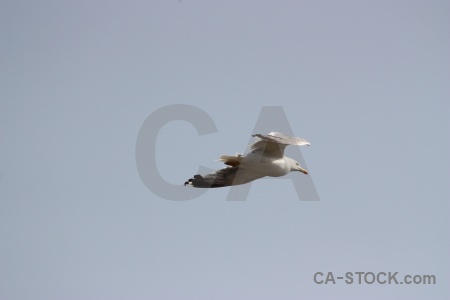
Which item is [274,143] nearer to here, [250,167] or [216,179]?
[250,167]

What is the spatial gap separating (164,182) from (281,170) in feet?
13.4

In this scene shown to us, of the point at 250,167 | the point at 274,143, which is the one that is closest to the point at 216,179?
the point at 250,167

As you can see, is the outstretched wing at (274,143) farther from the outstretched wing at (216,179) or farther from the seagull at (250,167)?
the outstretched wing at (216,179)

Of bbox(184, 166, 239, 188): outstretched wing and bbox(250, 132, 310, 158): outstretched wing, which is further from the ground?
bbox(250, 132, 310, 158): outstretched wing

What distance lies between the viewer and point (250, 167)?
29.8 m

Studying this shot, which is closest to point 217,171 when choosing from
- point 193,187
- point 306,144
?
point 193,187

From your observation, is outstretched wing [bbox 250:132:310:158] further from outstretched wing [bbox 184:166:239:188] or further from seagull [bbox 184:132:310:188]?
outstretched wing [bbox 184:166:239:188]

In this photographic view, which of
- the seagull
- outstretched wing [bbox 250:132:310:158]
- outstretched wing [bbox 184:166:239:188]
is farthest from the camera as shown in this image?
outstretched wing [bbox 184:166:239:188]

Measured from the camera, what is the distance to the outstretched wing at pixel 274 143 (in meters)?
28.5

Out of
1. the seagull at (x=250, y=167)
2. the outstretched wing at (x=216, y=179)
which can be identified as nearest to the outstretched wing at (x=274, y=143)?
the seagull at (x=250, y=167)

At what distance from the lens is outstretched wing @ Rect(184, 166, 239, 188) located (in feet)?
98.3

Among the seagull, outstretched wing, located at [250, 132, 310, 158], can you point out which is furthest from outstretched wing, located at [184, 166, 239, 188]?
outstretched wing, located at [250, 132, 310, 158]

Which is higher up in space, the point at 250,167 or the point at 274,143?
the point at 274,143

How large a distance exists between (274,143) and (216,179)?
6.69 ft
